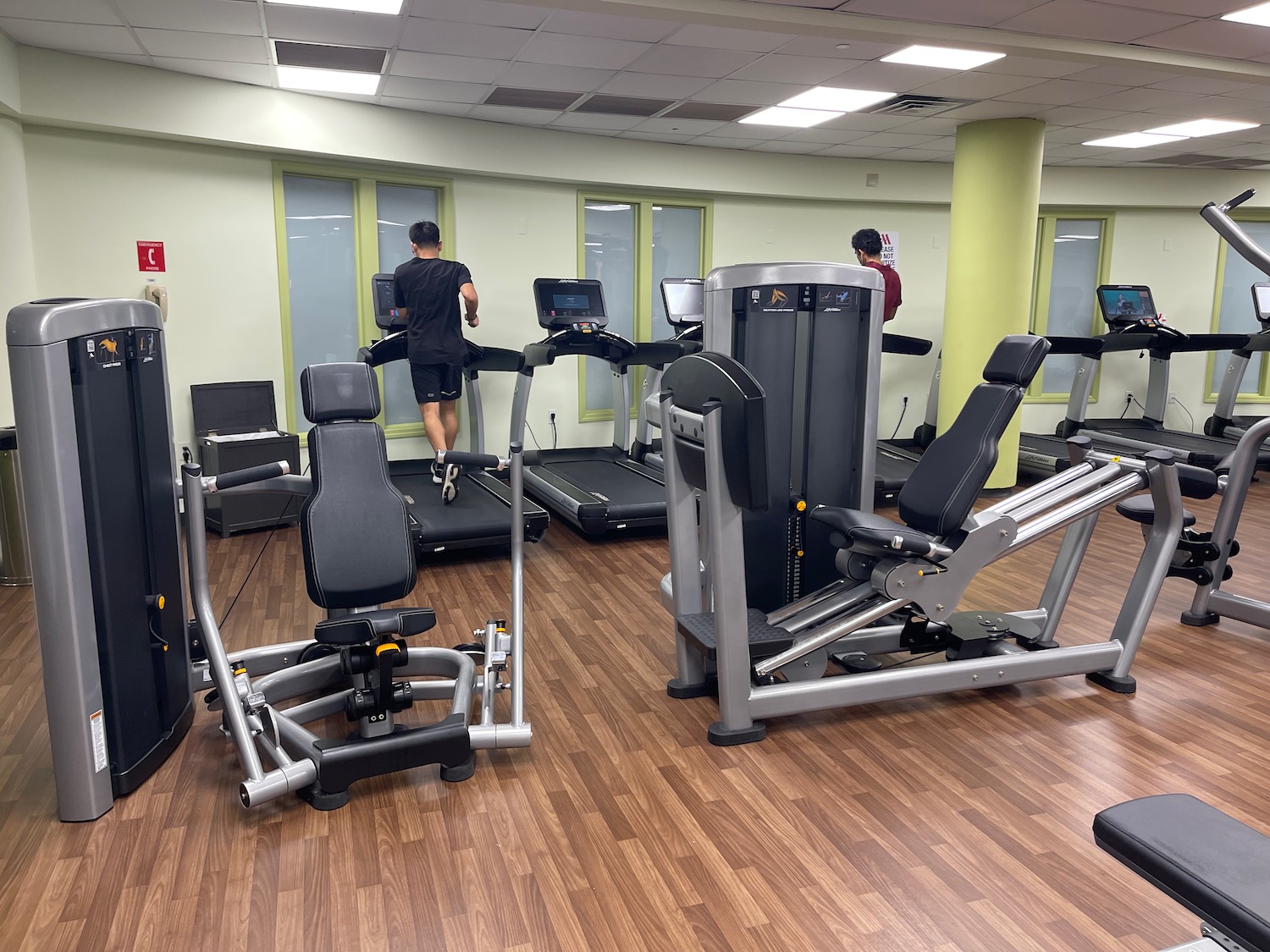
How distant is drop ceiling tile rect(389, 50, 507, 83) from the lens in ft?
15.9

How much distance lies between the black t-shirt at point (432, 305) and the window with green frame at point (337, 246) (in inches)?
39.6

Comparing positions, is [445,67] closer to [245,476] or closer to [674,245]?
[674,245]

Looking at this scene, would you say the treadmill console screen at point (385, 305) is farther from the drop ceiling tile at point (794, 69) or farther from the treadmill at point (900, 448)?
the treadmill at point (900, 448)

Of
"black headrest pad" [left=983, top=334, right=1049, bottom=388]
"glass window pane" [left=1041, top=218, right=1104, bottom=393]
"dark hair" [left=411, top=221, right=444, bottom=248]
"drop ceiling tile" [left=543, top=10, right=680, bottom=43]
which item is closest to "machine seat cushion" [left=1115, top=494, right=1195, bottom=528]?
"black headrest pad" [left=983, top=334, right=1049, bottom=388]

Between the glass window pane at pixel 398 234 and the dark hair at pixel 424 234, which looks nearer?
the dark hair at pixel 424 234

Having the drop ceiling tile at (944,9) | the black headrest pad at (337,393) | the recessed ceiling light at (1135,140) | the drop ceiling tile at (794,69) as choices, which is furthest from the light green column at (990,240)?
the black headrest pad at (337,393)

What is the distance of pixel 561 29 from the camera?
4363mm

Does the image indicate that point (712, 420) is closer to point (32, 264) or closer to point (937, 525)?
point (937, 525)

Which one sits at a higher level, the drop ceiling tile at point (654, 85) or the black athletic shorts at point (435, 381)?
the drop ceiling tile at point (654, 85)

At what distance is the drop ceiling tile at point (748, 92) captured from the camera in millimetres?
5355

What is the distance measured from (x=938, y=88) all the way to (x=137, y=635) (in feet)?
16.6

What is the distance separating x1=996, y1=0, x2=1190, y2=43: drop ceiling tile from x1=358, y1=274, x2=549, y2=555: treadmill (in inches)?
134

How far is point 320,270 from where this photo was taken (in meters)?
6.36

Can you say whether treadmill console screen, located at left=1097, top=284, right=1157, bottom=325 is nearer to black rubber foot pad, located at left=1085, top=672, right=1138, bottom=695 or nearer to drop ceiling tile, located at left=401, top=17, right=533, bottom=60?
black rubber foot pad, located at left=1085, top=672, right=1138, bottom=695
